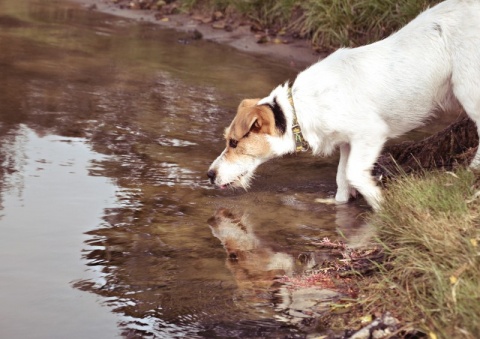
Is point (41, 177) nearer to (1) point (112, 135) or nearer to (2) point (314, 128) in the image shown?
(1) point (112, 135)

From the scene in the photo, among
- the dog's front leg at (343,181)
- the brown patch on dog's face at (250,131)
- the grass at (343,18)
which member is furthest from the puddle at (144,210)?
the grass at (343,18)

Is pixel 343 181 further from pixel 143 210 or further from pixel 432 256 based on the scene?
pixel 432 256

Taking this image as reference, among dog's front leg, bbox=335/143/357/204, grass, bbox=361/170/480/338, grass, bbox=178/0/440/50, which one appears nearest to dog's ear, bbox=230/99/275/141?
dog's front leg, bbox=335/143/357/204

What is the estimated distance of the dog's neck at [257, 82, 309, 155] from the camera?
7582 millimetres

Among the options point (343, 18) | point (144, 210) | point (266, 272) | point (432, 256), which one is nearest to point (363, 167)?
point (266, 272)

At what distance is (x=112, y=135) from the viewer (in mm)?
9883

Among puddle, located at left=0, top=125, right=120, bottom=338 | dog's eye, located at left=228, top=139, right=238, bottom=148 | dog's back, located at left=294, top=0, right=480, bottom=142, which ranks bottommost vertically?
puddle, located at left=0, top=125, right=120, bottom=338

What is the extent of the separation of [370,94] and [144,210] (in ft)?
6.87

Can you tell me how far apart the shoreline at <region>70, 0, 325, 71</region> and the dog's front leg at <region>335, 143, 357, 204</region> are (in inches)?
207

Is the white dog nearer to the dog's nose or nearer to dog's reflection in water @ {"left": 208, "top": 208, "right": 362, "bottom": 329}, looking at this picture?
the dog's nose

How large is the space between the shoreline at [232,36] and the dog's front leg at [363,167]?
19.0 feet

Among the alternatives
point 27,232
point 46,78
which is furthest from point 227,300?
point 46,78

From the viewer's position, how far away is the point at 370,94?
7582 millimetres

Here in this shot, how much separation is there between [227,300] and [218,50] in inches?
360
